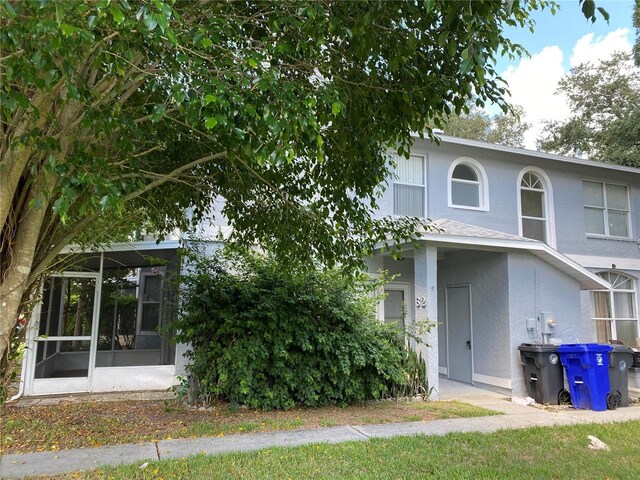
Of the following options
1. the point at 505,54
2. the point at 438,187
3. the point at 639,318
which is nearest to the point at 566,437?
the point at 505,54

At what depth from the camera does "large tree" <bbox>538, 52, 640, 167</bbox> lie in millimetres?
20078

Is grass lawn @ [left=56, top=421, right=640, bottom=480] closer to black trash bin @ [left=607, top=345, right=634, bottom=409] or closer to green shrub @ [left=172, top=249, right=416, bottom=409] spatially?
green shrub @ [left=172, top=249, right=416, bottom=409]

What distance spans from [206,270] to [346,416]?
363cm

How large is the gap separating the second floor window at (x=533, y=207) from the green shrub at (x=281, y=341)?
6.93 m

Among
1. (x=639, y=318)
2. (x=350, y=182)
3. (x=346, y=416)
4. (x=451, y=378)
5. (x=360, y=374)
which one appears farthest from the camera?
(x=639, y=318)

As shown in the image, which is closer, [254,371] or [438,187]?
[254,371]

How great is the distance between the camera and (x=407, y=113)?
4809mm

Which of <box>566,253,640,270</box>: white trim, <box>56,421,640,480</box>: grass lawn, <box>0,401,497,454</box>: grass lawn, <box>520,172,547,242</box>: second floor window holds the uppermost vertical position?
<box>520,172,547,242</box>: second floor window

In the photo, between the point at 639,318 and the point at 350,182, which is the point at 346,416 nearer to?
the point at 350,182

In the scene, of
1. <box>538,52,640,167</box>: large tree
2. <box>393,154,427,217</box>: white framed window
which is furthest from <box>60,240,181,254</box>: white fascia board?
<box>538,52,640,167</box>: large tree

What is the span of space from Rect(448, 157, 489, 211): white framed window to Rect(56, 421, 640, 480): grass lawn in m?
7.10

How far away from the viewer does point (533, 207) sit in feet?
42.0

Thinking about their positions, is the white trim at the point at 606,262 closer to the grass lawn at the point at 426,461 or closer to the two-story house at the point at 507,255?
the two-story house at the point at 507,255

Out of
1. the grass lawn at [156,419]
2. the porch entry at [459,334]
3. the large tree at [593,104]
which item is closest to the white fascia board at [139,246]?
the grass lawn at [156,419]
